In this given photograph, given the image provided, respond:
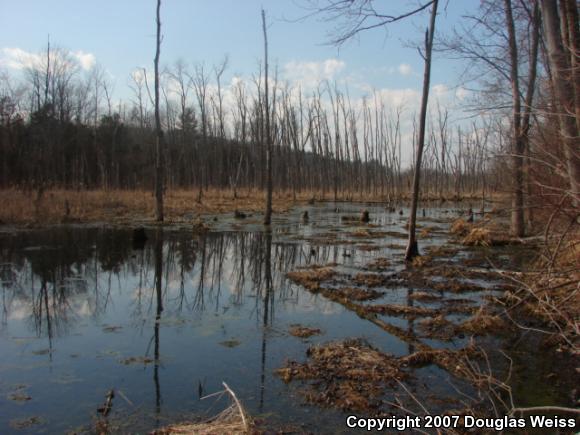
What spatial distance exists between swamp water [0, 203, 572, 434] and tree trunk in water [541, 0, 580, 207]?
91.8 inches

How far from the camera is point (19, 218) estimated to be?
64.3ft

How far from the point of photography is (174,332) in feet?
20.7

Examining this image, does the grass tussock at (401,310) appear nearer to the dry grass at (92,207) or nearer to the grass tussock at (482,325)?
the grass tussock at (482,325)

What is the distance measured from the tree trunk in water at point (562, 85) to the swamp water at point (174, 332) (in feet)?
7.65

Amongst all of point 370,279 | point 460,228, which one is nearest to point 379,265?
point 370,279

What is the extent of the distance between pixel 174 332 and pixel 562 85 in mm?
5918

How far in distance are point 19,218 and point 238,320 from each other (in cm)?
1705

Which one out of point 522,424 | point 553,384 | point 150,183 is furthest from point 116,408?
point 150,183

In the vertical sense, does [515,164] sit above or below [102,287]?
above

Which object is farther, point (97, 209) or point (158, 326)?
point (97, 209)

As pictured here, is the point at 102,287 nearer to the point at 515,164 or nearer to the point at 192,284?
the point at 192,284

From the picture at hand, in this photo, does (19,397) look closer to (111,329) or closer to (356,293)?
(111,329)

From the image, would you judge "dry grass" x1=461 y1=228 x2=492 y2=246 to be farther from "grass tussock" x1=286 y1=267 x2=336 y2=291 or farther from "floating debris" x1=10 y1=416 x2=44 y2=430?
"floating debris" x1=10 y1=416 x2=44 y2=430

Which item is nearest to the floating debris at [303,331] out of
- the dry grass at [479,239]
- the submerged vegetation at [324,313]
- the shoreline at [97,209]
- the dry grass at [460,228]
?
the submerged vegetation at [324,313]
